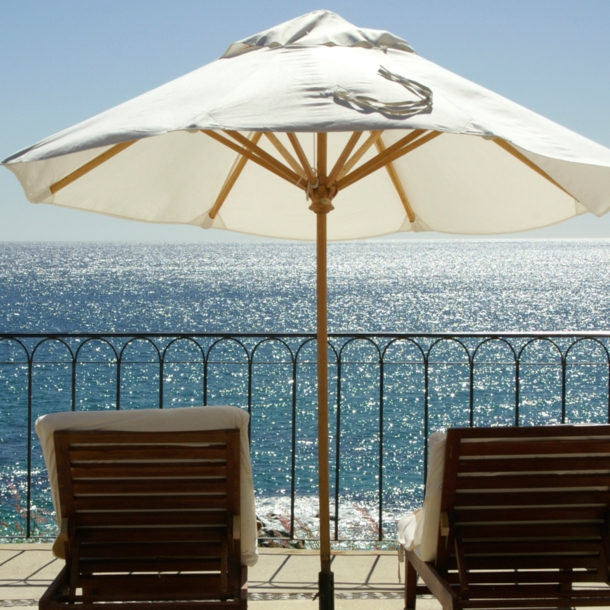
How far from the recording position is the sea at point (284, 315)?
58.1 feet

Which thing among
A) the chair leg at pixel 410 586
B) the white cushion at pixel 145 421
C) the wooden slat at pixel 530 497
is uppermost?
the white cushion at pixel 145 421

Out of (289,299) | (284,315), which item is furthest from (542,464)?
(289,299)

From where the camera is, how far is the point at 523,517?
278 centimetres

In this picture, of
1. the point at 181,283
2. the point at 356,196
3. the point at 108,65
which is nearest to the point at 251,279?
the point at 181,283

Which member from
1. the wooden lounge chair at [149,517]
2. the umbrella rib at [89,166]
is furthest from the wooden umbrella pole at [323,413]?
the umbrella rib at [89,166]

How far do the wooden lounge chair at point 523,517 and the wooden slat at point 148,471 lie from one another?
2.78 feet

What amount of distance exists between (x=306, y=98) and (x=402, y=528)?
191 centimetres

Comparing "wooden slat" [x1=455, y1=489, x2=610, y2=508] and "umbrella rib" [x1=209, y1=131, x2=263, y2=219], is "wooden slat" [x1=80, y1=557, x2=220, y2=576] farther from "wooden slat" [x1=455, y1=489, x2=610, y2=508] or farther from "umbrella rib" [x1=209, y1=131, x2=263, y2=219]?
"umbrella rib" [x1=209, y1=131, x2=263, y2=219]

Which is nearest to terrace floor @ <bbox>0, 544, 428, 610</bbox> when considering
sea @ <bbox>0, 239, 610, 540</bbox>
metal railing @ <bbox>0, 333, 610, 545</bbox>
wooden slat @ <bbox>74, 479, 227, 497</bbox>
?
wooden slat @ <bbox>74, 479, 227, 497</bbox>

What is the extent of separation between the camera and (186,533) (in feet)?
9.08

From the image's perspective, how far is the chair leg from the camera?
10.3 feet

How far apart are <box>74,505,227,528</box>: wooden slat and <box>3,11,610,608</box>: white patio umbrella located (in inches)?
18.1

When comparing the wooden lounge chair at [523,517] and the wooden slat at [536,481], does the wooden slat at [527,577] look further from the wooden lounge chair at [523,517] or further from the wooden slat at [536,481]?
the wooden slat at [536,481]

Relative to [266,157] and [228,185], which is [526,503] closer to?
[266,157]
